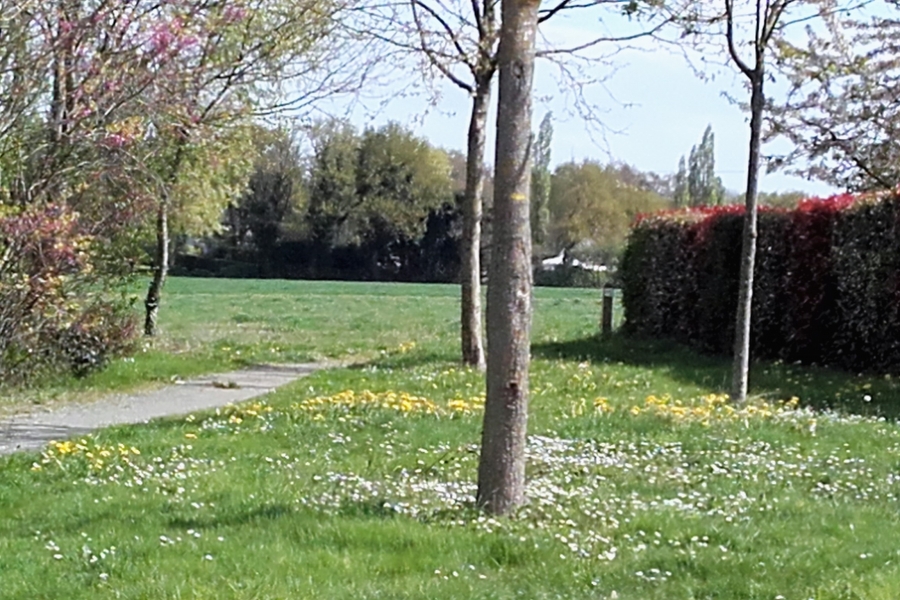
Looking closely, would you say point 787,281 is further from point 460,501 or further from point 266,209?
point 266,209

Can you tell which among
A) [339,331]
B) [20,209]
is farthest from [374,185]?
[20,209]

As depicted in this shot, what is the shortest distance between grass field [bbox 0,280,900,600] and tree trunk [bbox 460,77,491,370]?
7.14ft

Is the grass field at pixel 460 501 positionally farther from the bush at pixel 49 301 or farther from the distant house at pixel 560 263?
the distant house at pixel 560 263

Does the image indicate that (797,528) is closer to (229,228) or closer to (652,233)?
(652,233)

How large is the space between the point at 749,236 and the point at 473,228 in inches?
210

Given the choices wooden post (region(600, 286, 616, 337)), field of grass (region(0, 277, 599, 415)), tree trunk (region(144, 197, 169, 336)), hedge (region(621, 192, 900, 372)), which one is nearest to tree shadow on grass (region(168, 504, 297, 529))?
field of grass (region(0, 277, 599, 415))

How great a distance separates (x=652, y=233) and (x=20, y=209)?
1261 cm

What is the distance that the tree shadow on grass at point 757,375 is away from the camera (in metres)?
13.8

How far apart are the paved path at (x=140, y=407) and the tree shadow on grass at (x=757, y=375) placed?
492cm

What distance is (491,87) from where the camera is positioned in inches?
671

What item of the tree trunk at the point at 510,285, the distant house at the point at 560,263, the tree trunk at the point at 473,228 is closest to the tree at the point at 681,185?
the distant house at the point at 560,263

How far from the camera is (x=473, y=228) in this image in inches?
680

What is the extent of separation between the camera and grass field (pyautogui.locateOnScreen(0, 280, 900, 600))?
566 centimetres

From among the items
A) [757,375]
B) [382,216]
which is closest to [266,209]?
[382,216]
